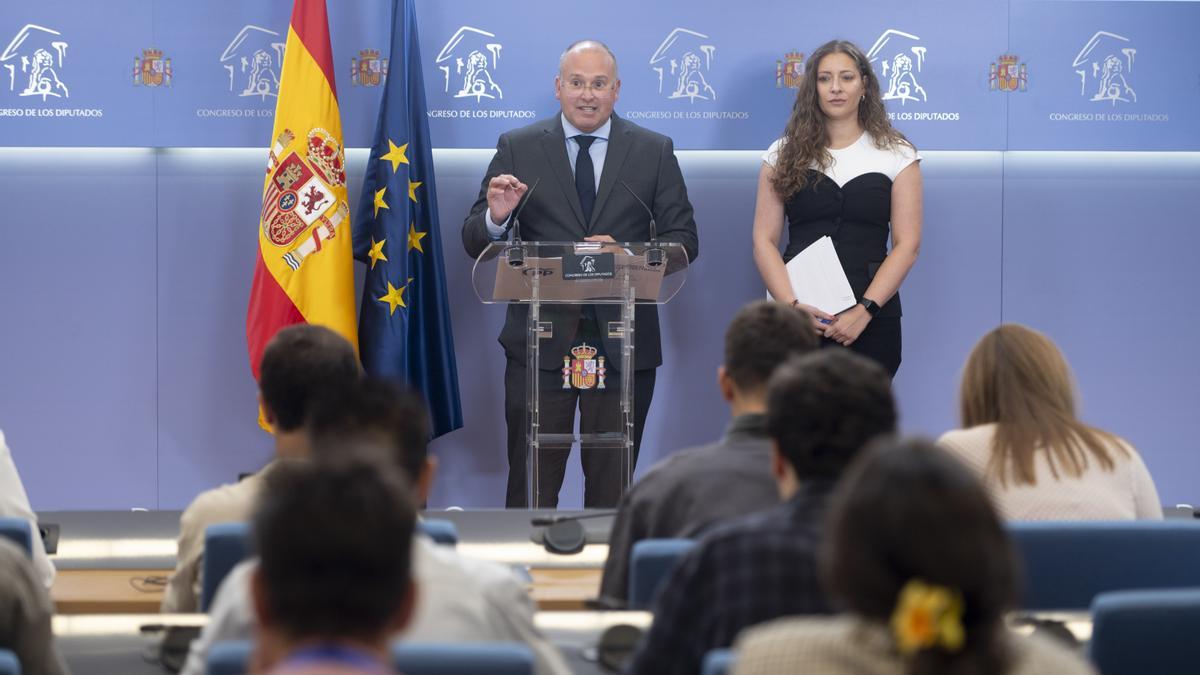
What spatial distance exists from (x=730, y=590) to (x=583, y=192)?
13.7 ft

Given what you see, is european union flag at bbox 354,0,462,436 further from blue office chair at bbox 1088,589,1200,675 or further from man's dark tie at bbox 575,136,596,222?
blue office chair at bbox 1088,589,1200,675

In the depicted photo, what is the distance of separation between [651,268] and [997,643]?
3.68 metres

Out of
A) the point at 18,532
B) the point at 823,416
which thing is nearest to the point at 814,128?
the point at 823,416

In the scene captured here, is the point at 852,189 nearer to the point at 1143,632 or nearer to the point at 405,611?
the point at 1143,632

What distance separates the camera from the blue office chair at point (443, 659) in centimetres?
181

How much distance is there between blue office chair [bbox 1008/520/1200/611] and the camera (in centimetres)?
270

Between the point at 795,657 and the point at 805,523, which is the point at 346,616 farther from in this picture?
the point at 805,523

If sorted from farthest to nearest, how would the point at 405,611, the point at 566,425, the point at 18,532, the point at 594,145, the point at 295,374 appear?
the point at 594,145 < the point at 566,425 < the point at 295,374 < the point at 18,532 < the point at 405,611

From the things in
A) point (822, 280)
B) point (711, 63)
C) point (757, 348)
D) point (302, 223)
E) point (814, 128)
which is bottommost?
point (757, 348)

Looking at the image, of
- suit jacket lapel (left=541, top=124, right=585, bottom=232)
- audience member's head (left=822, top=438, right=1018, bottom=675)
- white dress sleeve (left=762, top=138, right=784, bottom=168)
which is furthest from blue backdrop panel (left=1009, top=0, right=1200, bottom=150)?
audience member's head (left=822, top=438, right=1018, bottom=675)

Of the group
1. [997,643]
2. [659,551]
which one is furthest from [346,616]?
[659,551]

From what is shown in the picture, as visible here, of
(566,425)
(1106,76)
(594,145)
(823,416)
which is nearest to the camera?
(823,416)

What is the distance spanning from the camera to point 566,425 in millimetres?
5770

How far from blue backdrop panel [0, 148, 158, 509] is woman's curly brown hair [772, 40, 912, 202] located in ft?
9.74
